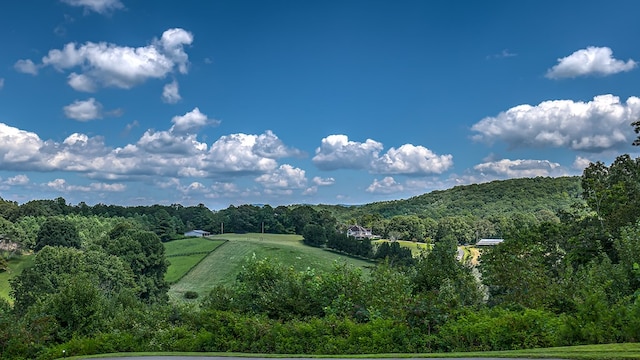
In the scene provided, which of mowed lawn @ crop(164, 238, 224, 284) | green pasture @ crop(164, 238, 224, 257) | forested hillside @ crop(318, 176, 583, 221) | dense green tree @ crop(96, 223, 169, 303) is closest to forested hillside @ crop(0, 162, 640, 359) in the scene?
dense green tree @ crop(96, 223, 169, 303)

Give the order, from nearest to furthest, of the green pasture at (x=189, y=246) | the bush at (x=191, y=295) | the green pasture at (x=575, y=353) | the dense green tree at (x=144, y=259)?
1. the green pasture at (x=575, y=353)
2. the dense green tree at (x=144, y=259)
3. the bush at (x=191, y=295)
4. the green pasture at (x=189, y=246)

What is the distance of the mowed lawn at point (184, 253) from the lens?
8625 centimetres

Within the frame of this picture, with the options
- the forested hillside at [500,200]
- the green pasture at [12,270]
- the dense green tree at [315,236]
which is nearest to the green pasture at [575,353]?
the green pasture at [12,270]

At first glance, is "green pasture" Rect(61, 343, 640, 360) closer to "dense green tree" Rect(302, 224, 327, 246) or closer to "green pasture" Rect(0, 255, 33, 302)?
"green pasture" Rect(0, 255, 33, 302)

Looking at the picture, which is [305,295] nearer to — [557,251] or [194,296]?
[557,251]

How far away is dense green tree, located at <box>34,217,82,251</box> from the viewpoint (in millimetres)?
87875

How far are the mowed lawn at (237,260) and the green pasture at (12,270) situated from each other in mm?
22501

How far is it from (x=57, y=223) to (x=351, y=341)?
300 feet

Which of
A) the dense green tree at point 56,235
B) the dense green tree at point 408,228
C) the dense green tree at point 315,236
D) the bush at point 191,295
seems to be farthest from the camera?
the dense green tree at point 408,228

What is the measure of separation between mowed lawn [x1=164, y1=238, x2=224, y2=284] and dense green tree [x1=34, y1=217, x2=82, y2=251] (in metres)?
17.7

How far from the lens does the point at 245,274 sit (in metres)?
19.7

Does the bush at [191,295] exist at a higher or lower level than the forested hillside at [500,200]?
lower

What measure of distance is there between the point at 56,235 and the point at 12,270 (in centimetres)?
1048

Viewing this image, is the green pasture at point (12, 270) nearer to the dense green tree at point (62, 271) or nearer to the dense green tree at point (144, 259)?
the dense green tree at point (144, 259)
